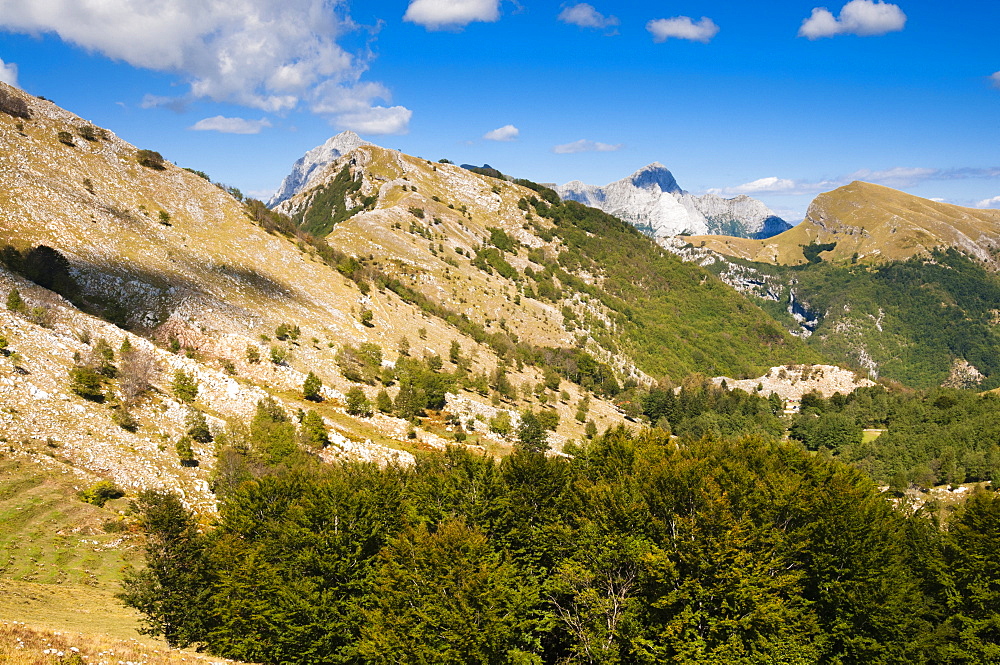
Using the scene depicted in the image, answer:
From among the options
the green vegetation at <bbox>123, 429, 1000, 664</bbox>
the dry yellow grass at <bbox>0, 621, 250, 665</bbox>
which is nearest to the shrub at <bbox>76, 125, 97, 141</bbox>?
the green vegetation at <bbox>123, 429, 1000, 664</bbox>

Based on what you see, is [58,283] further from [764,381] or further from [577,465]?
[764,381]

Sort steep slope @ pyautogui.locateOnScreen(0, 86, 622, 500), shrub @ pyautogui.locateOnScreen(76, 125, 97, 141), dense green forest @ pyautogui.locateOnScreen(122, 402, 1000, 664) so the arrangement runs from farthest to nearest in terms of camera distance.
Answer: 1. shrub @ pyautogui.locateOnScreen(76, 125, 97, 141)
2. steep slope @ pyautogui.locateOnScreen(0, 86, 622, 500)
3. dense green forest @ pyautogui.locateOnScreen(122, 402, 1000, 664)

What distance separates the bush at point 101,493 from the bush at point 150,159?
79.0 meters

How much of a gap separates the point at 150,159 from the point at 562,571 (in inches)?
4297

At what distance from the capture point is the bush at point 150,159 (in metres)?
103

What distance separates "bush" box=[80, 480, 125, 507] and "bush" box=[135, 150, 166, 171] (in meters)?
79.0

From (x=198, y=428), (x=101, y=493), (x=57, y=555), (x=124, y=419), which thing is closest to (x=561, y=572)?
(x=57, y=555)

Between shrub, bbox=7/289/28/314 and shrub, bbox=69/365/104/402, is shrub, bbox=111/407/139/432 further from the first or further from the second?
shrub, bbox=7/289/28/314

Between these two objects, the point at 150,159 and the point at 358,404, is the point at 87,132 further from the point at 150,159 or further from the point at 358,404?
the point at 358,404

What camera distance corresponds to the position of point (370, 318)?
104 metres

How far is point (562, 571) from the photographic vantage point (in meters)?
37.2

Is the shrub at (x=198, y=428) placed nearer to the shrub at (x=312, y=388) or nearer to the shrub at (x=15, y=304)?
the shrub at (x=312, y=388)

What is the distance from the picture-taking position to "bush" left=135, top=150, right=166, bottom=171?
336ft

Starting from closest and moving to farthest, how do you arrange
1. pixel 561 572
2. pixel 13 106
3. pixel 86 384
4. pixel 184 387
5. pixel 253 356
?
pixel 561 572
pixel 86 384
pixel 184 387
pixel 253 356
pixel 13 106
